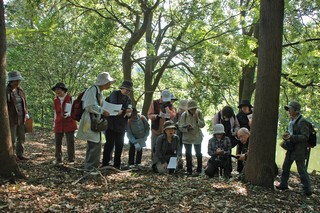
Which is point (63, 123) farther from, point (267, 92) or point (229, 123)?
point (267, 92)

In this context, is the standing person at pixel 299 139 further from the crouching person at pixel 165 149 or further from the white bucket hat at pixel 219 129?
the crouching person at pixel 165 149

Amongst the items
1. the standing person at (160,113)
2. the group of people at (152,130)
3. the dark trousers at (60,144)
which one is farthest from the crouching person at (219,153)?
the dark trousers at (60,144)

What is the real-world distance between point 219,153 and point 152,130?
79.8 inches

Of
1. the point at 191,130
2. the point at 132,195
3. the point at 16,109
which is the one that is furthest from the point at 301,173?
the point at 16,109

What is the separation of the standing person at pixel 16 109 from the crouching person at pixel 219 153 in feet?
13.0

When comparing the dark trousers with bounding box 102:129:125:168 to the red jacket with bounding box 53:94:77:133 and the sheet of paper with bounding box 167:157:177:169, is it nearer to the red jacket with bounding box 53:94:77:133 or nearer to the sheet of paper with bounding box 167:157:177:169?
the red jacket with bounding box 53:94:77:133

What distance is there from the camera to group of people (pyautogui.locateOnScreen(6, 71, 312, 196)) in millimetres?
6398

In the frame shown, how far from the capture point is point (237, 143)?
8.00 metres

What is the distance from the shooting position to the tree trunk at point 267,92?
5.80 metres

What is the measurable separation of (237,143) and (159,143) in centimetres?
192

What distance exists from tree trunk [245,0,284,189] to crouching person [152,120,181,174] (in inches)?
80.8

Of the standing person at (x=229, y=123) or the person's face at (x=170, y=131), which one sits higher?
the standing person at (x=229, y=123)

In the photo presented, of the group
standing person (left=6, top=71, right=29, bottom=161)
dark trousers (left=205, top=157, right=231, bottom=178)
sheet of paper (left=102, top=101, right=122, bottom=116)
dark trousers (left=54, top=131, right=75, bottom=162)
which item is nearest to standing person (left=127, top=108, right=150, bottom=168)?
dark trousers (left=54, top=131, right=75, bottom=162)

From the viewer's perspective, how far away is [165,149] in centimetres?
746
